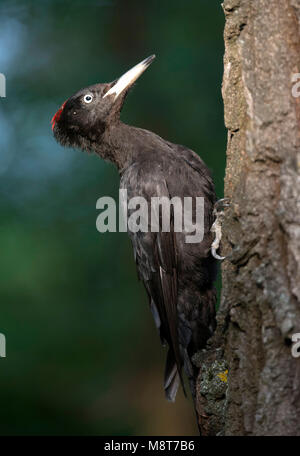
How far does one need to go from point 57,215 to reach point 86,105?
1.86 metres

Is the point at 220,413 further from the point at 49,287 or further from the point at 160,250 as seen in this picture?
the point at 49,287

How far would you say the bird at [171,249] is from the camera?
11.0 feet

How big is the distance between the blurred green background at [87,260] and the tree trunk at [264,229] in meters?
2.81

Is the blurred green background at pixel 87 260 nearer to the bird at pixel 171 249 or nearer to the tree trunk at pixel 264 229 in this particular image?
the bird at pixel 171 249

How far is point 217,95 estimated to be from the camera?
5.32m

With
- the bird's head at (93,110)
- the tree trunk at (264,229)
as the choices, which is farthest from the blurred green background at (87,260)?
the tree trunk at (264,229)

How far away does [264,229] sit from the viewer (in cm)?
212

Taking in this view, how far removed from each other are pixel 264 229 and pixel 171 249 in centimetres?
130

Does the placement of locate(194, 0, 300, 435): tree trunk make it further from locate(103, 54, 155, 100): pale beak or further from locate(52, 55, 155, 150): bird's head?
locate(52, 55, 155, 150): bird's head

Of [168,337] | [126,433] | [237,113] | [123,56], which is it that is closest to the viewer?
[237,113]

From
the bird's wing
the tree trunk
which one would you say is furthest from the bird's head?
the tree trunk

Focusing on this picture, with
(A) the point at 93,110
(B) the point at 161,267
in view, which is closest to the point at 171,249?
(B) the point at 161,267

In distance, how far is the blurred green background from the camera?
5262 millimetres
